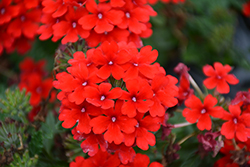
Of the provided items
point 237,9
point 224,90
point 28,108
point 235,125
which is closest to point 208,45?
point 237,9

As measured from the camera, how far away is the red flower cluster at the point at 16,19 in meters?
1.34

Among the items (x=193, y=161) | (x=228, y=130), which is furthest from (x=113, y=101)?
(x=193, y=161)

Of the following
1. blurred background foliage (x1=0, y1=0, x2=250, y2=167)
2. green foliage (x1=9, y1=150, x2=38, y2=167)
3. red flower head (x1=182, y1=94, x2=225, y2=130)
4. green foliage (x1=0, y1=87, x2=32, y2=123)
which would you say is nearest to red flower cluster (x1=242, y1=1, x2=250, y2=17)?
blurred background foliage (x1=0, y1=0, x2=250, y2=167)

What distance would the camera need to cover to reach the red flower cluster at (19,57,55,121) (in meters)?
1.81

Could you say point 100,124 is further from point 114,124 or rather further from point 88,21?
point 88,21

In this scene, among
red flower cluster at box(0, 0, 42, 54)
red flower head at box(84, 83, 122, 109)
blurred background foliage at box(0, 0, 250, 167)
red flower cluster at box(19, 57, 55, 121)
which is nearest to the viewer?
red flower head at box(84, 83, 122, 109)

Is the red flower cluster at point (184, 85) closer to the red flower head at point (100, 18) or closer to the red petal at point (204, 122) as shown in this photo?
the red petal at point (204, 122)

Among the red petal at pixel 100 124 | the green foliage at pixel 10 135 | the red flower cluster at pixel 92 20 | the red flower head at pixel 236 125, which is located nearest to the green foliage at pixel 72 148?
the green foliage at pixel 10 135

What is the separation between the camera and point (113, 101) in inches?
35.8

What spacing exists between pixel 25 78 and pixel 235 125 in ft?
5.46

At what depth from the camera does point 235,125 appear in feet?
3.49

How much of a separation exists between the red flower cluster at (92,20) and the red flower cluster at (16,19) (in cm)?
22

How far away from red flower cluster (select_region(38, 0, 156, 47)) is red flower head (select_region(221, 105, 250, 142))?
0.57m

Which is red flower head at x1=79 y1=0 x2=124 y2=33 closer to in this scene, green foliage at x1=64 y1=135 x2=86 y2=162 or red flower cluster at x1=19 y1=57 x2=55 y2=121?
green foliage at x1=64 y1=135 x2=86 y2=162
